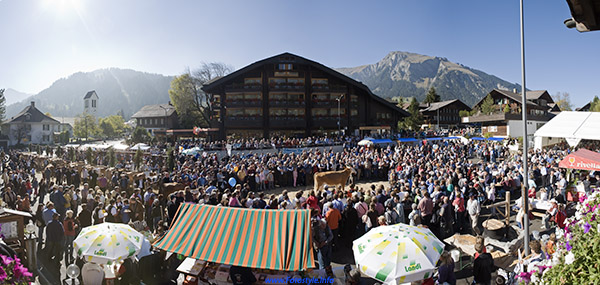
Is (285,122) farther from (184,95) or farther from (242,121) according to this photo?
(184,95)

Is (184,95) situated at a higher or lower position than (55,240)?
higher

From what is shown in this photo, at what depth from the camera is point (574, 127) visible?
19.7 m

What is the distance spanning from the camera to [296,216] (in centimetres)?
677

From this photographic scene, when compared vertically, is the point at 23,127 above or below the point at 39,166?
above

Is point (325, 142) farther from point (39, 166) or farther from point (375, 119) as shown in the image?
point (39, 166)

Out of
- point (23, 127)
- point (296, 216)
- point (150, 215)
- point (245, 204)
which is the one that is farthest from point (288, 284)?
point (23, 127)

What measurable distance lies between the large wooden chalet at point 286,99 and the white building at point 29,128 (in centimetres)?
5103

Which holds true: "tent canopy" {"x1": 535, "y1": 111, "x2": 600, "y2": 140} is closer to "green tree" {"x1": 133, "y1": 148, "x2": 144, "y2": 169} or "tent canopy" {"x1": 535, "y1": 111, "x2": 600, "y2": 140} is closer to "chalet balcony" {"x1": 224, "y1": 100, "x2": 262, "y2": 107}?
"green tree" {"x1": 133, "y1": 148, "x2": 144, "y2": 169}

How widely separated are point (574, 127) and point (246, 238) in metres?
22.3

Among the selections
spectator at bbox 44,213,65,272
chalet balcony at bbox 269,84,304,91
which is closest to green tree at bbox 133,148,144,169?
spectator at bbox 44,213,65,272

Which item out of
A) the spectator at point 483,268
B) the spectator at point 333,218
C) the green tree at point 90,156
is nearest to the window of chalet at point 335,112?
the green tree at point 90,156

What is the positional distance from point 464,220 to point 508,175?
6553 mm

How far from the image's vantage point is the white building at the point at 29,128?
222ft

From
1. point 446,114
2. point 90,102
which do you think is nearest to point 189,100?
point 446,114
